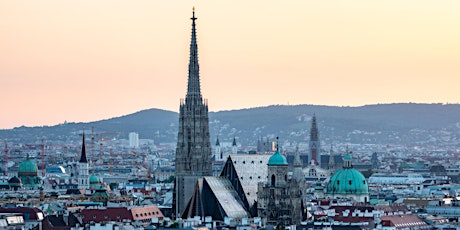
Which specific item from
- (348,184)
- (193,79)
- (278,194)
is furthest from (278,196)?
(348,184)

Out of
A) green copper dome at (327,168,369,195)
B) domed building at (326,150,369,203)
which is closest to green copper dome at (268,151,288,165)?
domed building at (326,150,369,203)

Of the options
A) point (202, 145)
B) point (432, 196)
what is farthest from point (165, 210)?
point (432, 196)

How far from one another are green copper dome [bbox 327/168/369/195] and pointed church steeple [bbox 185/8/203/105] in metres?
33.5

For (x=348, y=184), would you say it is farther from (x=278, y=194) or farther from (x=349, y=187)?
(x=278, y=194)

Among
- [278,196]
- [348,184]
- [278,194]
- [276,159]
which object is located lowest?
[278,196]

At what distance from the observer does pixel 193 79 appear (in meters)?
134

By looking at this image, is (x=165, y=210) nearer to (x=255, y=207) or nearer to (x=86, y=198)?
(x=255, y=207)

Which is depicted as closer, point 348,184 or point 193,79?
point 193,79

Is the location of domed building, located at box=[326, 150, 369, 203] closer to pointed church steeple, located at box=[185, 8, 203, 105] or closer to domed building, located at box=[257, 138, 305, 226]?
pointed church steeple, located at box=[185, 8, 203, 105]

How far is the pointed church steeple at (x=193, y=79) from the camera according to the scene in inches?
5246

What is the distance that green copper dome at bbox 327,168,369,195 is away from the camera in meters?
164

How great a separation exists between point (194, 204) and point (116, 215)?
7.08 meters

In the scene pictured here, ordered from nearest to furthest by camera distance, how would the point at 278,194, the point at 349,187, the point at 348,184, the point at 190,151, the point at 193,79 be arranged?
the point at 278,194 → the point at 190,151 → the point at 193,79 → the point at 349,187 → the point at 348,184

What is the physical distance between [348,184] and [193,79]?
113 feet
